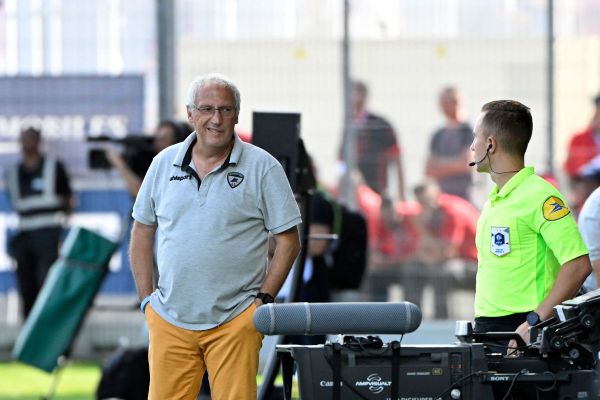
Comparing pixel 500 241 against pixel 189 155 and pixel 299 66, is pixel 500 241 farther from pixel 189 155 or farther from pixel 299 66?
pixel 299 66

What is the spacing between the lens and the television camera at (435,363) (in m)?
5.47

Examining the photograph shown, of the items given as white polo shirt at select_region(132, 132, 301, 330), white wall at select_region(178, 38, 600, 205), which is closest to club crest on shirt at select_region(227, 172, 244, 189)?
white polo shirt at select_region(132, 132, 301, 330)

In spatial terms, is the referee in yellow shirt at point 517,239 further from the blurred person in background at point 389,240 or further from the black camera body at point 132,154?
the blurred person in background at point 389,240

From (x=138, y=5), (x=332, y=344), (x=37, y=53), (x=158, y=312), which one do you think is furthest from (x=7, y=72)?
(x=332, y=344)

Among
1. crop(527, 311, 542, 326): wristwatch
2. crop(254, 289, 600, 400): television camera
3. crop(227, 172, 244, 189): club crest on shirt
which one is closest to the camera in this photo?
crop(254, 289, 600, 400): television camera

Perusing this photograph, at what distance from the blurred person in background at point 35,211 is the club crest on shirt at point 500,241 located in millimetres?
7786

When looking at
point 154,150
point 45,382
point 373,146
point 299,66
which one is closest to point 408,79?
point 373,146

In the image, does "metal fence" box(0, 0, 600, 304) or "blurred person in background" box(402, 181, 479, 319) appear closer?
"blurred person in background" box(402, 181, 479, 319)

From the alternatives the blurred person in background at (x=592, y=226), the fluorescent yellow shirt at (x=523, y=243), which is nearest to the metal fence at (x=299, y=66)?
the blurred person in background at (x=592, y=226)

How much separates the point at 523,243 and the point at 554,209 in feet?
0.59

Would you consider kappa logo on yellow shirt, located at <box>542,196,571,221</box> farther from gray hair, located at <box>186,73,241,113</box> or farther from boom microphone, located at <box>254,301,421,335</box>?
gray hair, located at <box>186,73,241,113</box>

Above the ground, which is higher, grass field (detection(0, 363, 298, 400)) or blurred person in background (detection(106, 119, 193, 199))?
blurred person in background (detection(106, 119, 193, 199))

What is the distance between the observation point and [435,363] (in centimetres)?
554

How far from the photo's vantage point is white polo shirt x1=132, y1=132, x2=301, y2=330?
6.16 meters
